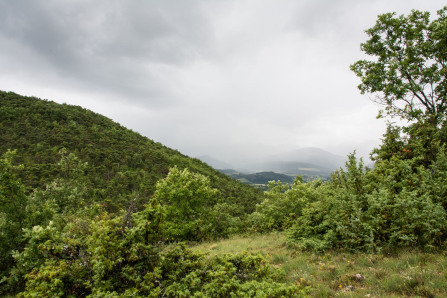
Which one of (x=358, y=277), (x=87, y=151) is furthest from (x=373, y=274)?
(x=87, y=151)

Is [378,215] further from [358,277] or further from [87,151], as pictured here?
[87,151]

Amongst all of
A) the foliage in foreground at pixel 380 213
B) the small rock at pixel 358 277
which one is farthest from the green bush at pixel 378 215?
the small rock at pixel 358 277

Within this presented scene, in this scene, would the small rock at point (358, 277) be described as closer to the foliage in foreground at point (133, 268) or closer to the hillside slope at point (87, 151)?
the foliage in foreground at point (133, 268)

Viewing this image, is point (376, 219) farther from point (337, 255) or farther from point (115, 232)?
point (115, 232)

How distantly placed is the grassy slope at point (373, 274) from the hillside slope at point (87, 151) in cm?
3160

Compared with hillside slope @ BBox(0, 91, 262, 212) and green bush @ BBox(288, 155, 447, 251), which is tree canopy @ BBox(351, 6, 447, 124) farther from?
hillside slope @ BBox(0, 91, 262, 212)

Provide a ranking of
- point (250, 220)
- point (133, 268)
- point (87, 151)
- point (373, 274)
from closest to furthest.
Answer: point (133, 268) < point (373, 274) < point (250, 220) < point (87, 151)

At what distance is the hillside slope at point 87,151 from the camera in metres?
37.5

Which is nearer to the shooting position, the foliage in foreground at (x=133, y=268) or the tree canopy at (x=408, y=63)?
the foliage in foreground at (x=133, y=268)

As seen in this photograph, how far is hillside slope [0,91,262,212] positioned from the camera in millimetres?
37531

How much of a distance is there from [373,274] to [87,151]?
5441 cm

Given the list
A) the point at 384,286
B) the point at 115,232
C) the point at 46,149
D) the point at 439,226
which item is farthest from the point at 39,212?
the point at 46,149

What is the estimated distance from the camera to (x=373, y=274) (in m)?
5.42

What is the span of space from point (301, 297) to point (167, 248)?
11.3 feet
